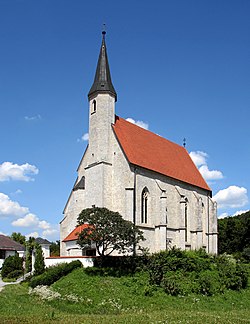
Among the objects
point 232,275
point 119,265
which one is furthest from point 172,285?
point 119,265

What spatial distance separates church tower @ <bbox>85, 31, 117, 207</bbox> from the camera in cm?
3525

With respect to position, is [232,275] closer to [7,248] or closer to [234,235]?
[234,235]

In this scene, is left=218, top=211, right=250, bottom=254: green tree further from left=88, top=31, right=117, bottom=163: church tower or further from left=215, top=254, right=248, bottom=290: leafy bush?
left=215, top=254, right=248, bottom=290: leafy bush

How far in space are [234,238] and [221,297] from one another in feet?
114

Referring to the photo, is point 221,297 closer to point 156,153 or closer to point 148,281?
point 148,281

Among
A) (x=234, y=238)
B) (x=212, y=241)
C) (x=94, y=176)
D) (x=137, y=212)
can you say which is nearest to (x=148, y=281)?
(x=137, y=212)

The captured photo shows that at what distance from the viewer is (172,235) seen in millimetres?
38750

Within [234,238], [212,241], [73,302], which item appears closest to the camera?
[73,302]

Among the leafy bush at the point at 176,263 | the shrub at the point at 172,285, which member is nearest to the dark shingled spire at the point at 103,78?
the leafy bush at the point at 176,263

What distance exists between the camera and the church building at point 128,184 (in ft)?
114

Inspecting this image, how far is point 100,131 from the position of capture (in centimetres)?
3644

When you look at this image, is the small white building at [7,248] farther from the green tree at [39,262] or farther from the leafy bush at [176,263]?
the leafy bush at [176,263]

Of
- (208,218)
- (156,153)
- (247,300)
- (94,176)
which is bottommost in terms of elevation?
(247,300)

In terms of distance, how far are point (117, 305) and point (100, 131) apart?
64.8ft
